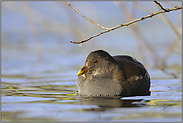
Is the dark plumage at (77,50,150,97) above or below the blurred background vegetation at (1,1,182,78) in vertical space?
below

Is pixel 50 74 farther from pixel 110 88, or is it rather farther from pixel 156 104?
pixel 156 104

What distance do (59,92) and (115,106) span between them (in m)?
1.49

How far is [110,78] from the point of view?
620 centimetres

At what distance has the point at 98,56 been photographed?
6.34 metres

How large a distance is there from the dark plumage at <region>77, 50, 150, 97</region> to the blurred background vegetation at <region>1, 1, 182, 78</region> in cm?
105

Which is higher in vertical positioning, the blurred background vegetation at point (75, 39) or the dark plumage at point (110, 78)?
the blurred background vegetation at point (75, 39)

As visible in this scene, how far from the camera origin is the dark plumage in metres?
6.08

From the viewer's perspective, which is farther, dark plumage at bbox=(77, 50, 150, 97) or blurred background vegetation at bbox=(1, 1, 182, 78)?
blurred background vegetation at bbox=(1, 1, 182, 78)

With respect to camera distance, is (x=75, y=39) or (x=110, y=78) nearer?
(x=110, y=78)

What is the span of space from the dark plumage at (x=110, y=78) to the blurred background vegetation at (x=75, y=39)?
1.05m

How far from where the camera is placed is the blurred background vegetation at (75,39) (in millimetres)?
8922

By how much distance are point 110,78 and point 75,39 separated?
5.94 m

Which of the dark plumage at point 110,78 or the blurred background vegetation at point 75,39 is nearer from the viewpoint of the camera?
the dark plumage at point 110,78

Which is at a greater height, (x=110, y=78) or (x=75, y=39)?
(x=75, y=39)
